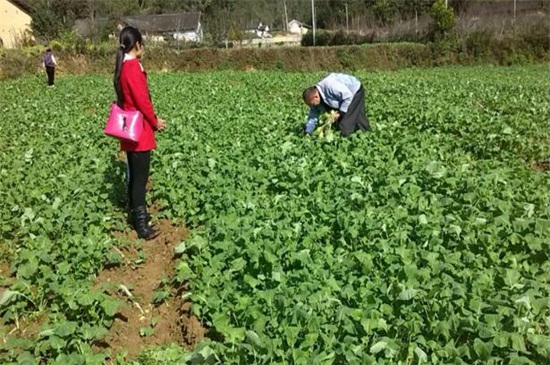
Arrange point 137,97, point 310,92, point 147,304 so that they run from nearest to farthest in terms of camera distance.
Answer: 1. point 147,304
2. point 137,97
3. point 310,92

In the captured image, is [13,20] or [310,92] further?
[13,20]

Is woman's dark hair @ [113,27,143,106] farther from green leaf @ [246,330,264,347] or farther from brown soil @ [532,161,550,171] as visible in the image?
brown soil @ [532,161,550,171]

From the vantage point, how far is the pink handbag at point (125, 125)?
192 inches

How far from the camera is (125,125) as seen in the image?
4.89m

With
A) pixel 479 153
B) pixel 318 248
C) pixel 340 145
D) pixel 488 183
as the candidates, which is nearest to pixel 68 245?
pixel 318 248

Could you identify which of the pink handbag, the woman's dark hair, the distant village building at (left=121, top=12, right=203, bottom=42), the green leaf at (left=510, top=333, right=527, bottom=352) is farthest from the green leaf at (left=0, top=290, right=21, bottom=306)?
the distant village building at (left=121, top=12, right=203, bottom=42)

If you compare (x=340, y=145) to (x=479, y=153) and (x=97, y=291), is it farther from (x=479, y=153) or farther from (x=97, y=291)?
(x=97, y=291)

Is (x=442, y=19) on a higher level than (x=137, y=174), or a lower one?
higher

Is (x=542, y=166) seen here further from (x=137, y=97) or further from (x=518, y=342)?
(x=137, y=97)

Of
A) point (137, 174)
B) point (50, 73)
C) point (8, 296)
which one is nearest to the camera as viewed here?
point (8, 296)

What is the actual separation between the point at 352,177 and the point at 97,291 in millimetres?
2800

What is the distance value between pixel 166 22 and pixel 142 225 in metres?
55.9

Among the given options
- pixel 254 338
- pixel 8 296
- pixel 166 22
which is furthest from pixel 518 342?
pixel 166 22

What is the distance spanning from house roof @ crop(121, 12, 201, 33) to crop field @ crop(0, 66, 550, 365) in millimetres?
48857
